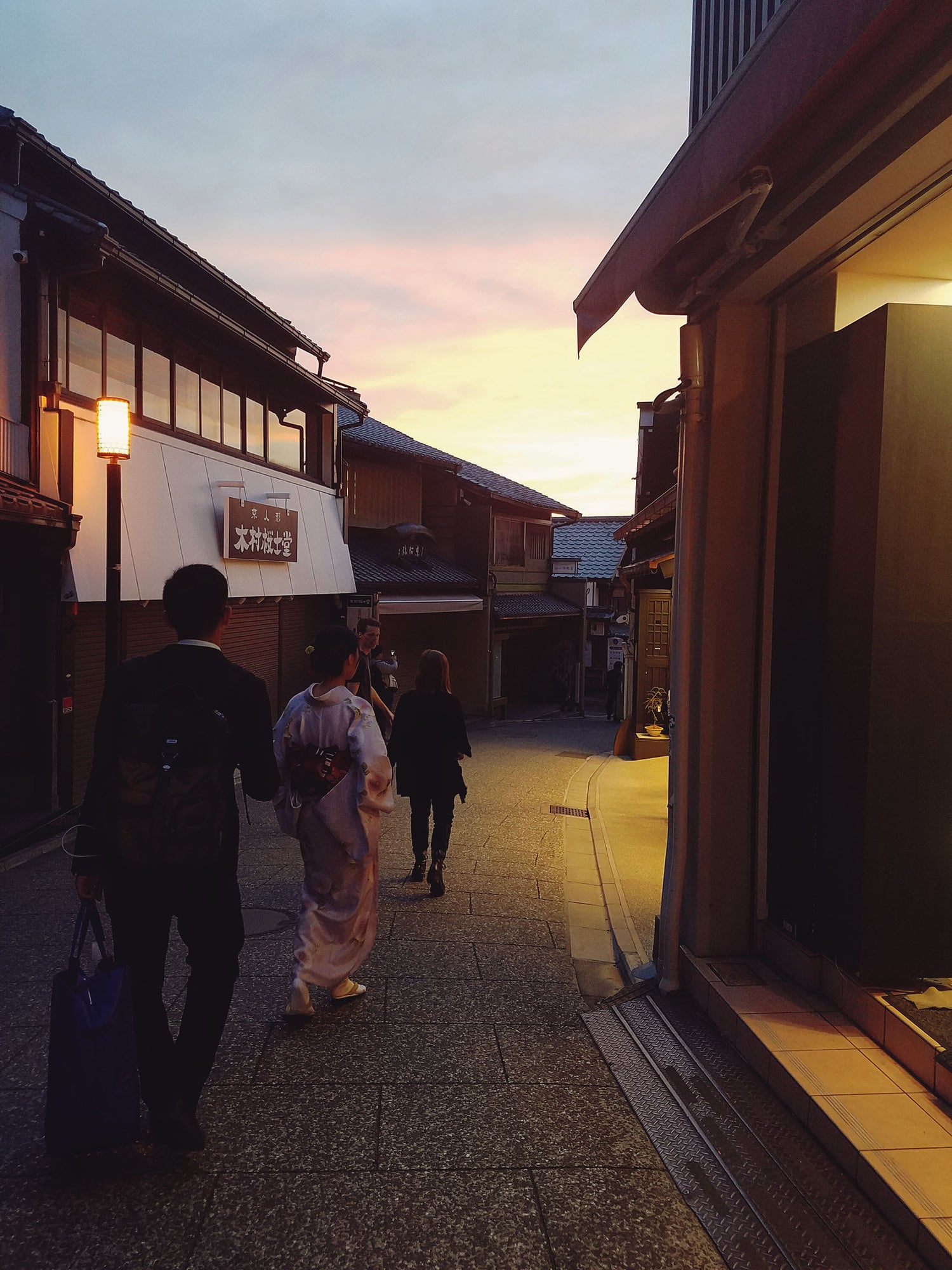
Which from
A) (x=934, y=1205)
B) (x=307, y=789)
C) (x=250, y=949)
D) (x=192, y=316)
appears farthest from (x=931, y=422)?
(x=192, y=316)

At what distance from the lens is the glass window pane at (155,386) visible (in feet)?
38.8

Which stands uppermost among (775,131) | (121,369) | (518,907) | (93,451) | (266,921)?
(121,369)

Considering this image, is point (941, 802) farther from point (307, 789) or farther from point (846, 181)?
point (307, 789)

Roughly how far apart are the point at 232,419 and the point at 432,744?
9.86m

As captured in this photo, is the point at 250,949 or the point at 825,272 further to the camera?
the point at 250,949

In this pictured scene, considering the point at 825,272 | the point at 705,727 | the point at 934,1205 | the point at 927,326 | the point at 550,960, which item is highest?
the point at 825,272

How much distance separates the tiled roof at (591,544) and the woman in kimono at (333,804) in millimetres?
28775

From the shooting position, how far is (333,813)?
4.45 m

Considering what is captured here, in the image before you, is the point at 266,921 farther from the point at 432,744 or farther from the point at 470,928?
the point at 432,744

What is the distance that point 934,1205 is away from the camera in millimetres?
2846

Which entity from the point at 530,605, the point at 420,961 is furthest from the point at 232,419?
the point at 530,605

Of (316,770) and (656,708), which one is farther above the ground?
(316,770)

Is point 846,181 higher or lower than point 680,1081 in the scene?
higher

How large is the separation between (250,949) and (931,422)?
5025mm
